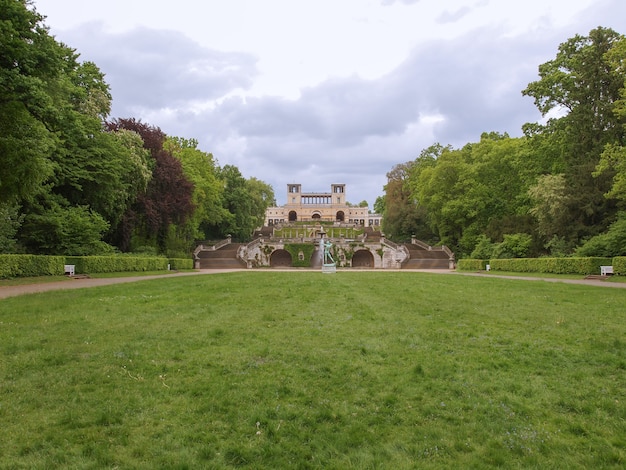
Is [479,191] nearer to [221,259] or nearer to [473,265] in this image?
[473,265]

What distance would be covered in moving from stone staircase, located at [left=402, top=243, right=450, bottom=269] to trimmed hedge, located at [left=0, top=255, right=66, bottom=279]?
119 ft

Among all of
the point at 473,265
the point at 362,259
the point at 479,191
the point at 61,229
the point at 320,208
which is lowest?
the point at 362,259

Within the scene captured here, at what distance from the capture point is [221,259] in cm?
5012

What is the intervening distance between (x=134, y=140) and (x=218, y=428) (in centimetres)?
3163

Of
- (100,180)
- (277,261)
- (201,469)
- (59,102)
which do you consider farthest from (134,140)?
(201,469)

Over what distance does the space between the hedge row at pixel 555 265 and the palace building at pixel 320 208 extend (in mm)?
67818

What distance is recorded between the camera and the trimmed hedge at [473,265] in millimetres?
35438

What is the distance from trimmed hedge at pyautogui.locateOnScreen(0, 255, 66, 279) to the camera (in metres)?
18.3

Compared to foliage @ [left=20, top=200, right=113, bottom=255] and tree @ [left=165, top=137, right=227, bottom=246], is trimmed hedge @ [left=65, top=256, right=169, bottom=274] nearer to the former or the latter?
foliage @ [left=20, top=200, right=113, bottom=255]

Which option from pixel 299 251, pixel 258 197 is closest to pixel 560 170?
pixel 299 251

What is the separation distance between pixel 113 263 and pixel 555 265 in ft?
87.2

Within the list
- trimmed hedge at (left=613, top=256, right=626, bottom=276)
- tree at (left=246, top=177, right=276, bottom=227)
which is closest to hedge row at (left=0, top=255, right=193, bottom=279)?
trimmed hedge at (left=613, top=256, right=626, bottom=276)

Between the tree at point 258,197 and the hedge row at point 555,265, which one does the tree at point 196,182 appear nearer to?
the tree at point 258,197

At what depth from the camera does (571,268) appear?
25.1m
